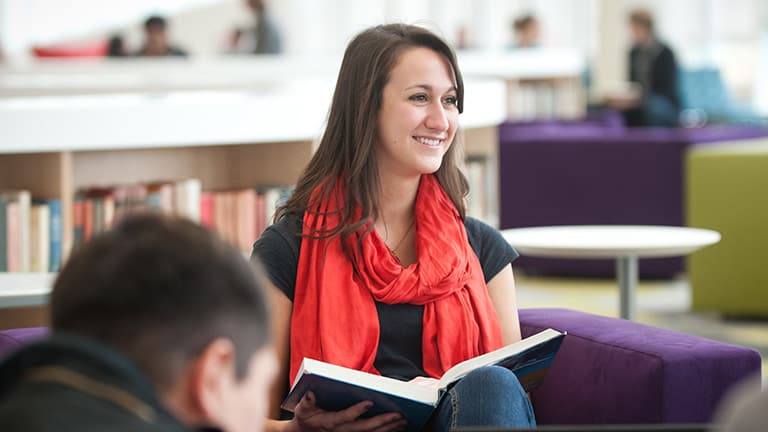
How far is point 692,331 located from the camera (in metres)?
5.51

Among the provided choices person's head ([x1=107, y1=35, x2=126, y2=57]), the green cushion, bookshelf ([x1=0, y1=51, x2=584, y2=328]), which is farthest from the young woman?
person's head ([x1=107, y1=35, x2=126, y2=57])

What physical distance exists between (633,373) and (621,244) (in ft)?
5.33

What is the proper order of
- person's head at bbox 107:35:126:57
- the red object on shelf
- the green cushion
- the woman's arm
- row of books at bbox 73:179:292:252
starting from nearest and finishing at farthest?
the woman's arm, row of books at bbox 73:179:292:252, the green cushion, the red object on shelf, person's head at bbox 107:35:126:57

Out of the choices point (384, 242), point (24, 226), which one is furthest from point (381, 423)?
point (24, 226)

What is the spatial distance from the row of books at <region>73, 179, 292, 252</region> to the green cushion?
204cm

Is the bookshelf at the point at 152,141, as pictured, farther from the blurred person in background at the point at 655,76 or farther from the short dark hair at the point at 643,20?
the short dark hair at the point at 643,20

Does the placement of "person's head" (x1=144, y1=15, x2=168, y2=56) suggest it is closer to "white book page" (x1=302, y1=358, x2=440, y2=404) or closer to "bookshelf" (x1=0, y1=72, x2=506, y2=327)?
"bookshelf" (x1=0, y1=72, x2=506, y2=327)

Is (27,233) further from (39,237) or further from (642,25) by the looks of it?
(642,25)

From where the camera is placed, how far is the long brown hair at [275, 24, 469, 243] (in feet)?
8.12

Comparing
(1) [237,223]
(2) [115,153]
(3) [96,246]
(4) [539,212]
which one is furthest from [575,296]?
(3) [96,246]

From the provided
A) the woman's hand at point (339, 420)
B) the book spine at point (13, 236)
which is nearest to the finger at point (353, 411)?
the woman's hand at point (339, 420)

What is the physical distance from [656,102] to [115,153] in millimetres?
6067

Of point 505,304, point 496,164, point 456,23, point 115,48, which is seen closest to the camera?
point 505,304

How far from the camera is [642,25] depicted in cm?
1015
